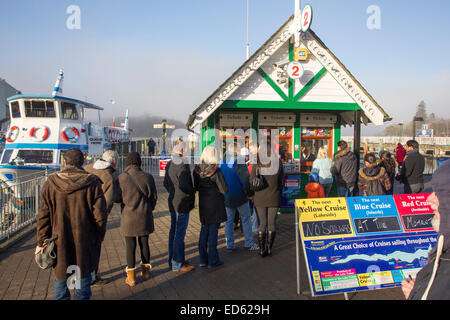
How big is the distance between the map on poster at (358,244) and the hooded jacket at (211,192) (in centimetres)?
140

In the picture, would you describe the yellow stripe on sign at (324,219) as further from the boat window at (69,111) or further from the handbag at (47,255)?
the boat window at (69,111)

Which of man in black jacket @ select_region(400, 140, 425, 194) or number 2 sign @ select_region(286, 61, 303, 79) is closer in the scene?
man in black jacket @ select_region(400, 140, 425, 194)

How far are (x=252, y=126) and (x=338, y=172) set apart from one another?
330 cm

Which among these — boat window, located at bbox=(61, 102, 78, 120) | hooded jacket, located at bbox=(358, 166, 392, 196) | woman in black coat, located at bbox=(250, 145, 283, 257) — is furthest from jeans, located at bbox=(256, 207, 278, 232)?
boat window, located at bbox=(61, 102, 78, 120)

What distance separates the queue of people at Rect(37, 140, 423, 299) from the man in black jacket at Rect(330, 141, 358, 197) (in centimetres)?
2

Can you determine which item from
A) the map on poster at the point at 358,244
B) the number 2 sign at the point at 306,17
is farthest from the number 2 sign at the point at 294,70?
the map on poster at the point at 358,244

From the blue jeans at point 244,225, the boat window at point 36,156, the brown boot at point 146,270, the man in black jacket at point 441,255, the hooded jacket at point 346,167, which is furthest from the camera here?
the boat window at point 36,156

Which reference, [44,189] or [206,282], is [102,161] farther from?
[206,282]

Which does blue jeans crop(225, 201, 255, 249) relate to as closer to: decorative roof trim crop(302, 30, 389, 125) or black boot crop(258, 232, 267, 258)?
black boot crop(258, 232, 267, 258)

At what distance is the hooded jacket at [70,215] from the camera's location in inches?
126

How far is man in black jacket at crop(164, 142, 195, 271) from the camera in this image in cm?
492

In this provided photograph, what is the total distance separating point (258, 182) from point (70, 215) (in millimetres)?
3119

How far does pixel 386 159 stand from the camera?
802 cm
